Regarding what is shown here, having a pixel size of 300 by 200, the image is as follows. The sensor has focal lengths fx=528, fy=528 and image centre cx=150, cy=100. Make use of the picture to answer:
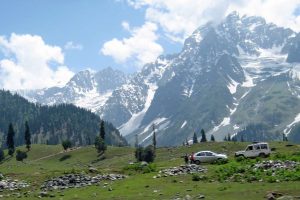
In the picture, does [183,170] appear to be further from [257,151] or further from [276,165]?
[257,151]

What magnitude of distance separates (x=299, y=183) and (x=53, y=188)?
26.2 meters

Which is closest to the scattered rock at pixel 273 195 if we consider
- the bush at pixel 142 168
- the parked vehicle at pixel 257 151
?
the bush at pixel 142 168

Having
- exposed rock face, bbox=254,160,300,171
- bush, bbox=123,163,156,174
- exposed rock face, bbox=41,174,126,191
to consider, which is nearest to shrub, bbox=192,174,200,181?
exposed rock face, bbox=254,160,300,171

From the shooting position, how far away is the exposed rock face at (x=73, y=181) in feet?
196

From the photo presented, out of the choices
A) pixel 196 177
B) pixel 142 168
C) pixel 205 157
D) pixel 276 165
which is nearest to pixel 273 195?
pixel 196 177

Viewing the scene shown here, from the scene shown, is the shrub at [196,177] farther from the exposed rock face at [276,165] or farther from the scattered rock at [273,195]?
the scattered rock at [273,195]

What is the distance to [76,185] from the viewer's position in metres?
60.1

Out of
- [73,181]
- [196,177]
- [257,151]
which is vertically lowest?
[196,177]

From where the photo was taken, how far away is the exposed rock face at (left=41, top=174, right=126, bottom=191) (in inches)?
2348

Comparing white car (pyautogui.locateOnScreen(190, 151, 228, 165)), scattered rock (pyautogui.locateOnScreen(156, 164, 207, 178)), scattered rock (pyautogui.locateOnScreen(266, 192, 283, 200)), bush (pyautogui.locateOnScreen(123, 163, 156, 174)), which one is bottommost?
scattered rock (pyautogui.locateOnScreen(266, 192, 283, 200))

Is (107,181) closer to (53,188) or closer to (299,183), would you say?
(53,188)

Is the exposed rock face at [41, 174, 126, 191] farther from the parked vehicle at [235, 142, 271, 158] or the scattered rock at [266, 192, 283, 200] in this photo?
the parked vehicle at [235, 142, 271, 158]

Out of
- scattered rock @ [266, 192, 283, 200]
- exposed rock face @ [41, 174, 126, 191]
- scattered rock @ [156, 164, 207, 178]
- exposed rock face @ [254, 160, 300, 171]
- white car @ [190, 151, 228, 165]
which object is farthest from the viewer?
white car @ [190, 151, 228, 165]

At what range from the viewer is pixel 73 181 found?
61344 millimetres
